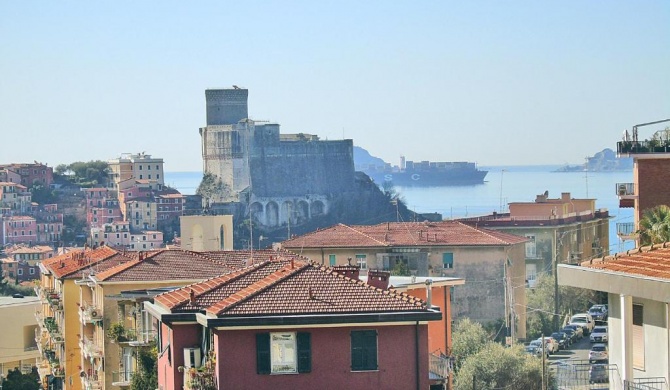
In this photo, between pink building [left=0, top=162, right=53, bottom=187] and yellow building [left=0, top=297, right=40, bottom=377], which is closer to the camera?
yellow building [left=0, top=297, right=40, bottom=377]

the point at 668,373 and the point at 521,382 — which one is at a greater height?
the point at 668,373

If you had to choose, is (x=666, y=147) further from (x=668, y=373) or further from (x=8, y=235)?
(x=8, y=235)

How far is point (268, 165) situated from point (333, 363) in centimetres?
16363

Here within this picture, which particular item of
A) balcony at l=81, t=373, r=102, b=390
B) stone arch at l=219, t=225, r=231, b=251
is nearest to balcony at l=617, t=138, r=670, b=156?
balcony at l=81, t=373, r=102, b=390

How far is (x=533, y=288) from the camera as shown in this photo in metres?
50.9

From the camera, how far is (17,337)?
52.8 metres

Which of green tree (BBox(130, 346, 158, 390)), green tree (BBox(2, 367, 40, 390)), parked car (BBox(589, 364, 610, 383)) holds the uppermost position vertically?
parked car (BBox(589, 364, 610, 383))

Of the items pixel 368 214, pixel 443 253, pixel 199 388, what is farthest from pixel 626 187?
pixel 368 214

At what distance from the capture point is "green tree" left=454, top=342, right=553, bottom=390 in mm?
30109

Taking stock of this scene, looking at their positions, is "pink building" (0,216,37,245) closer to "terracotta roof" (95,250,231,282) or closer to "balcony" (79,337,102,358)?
"balcony" (79,337,102,358)

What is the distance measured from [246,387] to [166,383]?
278 cm

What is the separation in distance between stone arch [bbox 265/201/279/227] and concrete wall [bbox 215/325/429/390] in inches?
6413

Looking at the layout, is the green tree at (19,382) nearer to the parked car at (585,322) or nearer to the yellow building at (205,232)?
the parked car at (585,322)

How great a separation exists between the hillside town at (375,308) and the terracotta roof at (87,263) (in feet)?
0.41
